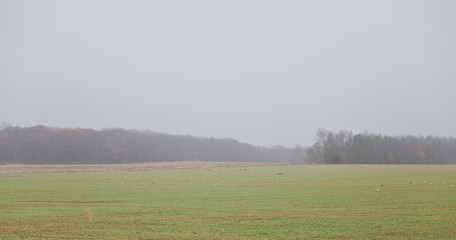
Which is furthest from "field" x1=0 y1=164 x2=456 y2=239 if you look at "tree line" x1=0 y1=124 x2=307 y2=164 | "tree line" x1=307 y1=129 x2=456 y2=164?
"tree line" x1=0 y1=124 x2=307 y2=164

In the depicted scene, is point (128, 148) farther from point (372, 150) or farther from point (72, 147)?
point (372, 150)

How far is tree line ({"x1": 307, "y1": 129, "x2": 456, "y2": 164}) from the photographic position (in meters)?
139

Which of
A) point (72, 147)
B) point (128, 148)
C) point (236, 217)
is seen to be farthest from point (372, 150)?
point (236, 217)

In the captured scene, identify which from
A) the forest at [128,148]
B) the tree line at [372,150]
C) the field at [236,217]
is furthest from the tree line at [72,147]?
the field at [236,217]

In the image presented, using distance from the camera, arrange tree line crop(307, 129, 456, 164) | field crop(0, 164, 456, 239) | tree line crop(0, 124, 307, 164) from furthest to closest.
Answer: tree line crop(0, 124, 307, 164) < tree line crop(307, 129, 456, 164) < field crop(0, 164, 456, 239)

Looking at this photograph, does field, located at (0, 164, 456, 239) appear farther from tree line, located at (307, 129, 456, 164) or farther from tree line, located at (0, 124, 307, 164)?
tree line, located at (0, 124, 307, 164)

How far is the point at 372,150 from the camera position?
465ft

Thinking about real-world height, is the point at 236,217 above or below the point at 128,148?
below

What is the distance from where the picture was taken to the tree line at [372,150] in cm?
13875

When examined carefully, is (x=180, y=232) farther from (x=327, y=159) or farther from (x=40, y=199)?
(x=327, y=159)

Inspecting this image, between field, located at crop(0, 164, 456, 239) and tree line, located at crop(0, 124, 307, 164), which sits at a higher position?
tree line, located at crop(0, 124, 307, 164)

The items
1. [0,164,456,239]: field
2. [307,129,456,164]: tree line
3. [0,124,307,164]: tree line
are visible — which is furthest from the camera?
[0,124,307,164]: tree line

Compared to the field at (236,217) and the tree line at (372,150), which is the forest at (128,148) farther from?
the field at (236,217)

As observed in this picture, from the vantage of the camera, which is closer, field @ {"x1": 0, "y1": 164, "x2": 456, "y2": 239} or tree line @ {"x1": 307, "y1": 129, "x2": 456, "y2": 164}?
field @ {"x1": 0, "y1": 164, "x2": 456, "y2": 239}
